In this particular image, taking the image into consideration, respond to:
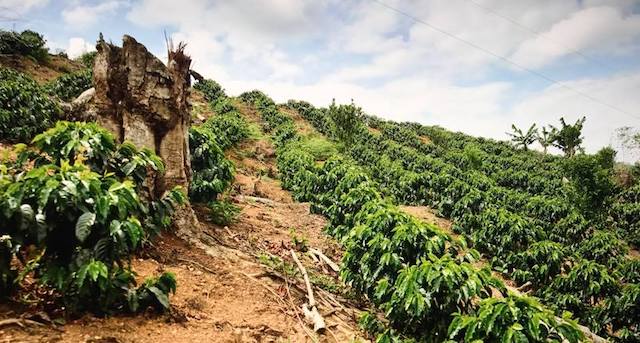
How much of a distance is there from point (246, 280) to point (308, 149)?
18.1 metres

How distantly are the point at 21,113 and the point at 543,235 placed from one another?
1555 centimetres

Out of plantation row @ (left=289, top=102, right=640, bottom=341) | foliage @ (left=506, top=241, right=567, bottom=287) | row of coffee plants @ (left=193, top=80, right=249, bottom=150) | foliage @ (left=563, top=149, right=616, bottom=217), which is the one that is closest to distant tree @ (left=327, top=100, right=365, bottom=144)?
plantation row @ (left=289, top=102, right=640, bottom=341)

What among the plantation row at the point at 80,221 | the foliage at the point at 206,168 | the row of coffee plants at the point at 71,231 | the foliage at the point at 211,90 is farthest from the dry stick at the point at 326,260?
the foliage at the point at 211,90

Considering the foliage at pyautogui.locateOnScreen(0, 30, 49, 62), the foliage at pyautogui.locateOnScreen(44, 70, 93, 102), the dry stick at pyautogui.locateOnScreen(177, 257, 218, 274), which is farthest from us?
the foliage at pyautogui.locateOnScreen(0, 30, 49, 62)

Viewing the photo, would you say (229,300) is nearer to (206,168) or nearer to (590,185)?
(206,168)

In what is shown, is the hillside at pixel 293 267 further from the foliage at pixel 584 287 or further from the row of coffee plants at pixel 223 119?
the row of coffee plants at pixel 223 119

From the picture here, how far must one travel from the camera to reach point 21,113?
31.2 feet

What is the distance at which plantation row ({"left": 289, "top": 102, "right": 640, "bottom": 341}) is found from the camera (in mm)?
8617

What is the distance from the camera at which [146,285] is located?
370 cm

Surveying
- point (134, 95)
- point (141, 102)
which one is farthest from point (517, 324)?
point (134, 95)

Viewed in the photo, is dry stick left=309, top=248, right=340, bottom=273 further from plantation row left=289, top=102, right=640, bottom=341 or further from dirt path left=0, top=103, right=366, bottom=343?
plantation row left=289, top=102, right=640, bottom=341

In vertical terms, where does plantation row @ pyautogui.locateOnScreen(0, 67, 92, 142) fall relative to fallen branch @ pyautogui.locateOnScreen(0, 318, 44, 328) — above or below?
above

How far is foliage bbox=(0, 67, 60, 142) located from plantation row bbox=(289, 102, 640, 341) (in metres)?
12.7

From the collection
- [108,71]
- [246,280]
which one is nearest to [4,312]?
[246,280]
